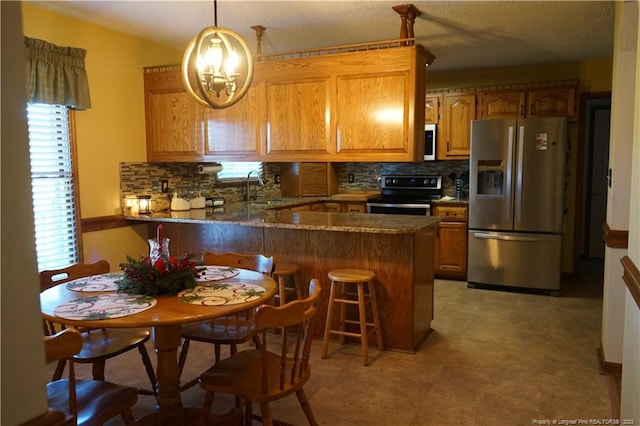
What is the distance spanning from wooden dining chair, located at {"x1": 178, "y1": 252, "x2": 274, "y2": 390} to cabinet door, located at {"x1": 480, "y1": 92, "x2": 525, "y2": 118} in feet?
12.2

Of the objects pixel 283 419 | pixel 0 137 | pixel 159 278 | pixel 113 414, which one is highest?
pixel 0 137

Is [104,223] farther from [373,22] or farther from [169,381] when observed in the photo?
[373,22]

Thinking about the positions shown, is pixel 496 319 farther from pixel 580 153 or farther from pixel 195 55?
pixel 195 55

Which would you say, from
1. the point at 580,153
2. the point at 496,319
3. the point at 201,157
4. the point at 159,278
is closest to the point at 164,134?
the point at 201,157

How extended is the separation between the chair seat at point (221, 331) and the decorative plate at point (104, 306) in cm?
45

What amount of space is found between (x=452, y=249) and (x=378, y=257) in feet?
7.48

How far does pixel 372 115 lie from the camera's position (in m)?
3.70

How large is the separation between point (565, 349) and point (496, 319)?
74 cm

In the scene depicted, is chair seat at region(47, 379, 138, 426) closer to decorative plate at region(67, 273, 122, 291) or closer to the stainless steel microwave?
decorative plate at region(67, 273, 122, 291)

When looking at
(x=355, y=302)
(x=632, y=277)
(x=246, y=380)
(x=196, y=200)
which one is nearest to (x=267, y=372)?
(x=246, y=380)

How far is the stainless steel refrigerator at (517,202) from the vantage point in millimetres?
4840

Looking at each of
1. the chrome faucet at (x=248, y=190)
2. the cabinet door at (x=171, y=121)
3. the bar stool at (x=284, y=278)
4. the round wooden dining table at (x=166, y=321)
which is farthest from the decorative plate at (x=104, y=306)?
the chrome faucet at (x=248, y=190)

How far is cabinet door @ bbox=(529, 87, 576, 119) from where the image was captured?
5238mm

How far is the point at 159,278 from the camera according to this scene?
7.54 ft
